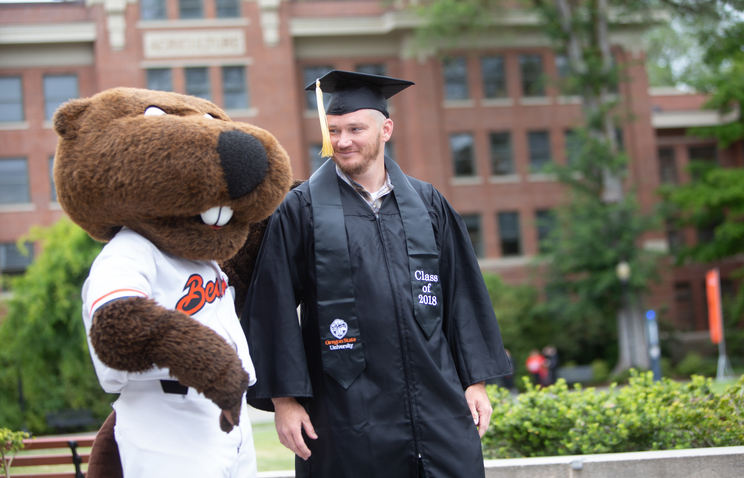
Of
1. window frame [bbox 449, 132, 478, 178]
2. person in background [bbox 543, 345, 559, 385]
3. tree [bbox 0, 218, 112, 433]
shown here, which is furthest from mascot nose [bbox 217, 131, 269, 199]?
window frame [bbox 449, 132, 478, 178]

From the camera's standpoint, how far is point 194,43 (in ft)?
90.4

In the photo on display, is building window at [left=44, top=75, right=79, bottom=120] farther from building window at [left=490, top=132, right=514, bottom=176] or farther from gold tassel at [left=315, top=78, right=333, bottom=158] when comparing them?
gold tassel at [left=315, top=78, right=333, bottom=158]

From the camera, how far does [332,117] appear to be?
329 centimetres

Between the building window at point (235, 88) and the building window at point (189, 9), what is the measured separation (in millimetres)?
2444

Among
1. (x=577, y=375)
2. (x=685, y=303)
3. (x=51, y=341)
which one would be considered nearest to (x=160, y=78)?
(x=51, y=341)

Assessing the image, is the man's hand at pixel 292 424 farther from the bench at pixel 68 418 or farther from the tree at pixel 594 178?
the tree at pixel 594 178

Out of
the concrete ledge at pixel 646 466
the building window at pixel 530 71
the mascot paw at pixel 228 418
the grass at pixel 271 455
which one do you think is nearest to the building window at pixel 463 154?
the building window at pixel 530 71

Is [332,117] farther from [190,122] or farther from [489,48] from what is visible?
[489,48]

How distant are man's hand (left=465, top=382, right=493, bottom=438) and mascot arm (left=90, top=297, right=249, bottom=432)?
4.09ft

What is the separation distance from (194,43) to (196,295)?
26925 millimetres

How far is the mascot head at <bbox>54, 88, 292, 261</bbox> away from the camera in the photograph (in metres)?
2.51

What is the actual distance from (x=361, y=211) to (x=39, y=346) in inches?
676

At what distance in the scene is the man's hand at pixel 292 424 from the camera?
9.43 feet

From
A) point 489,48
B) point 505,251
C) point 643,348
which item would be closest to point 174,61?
point 489,48
